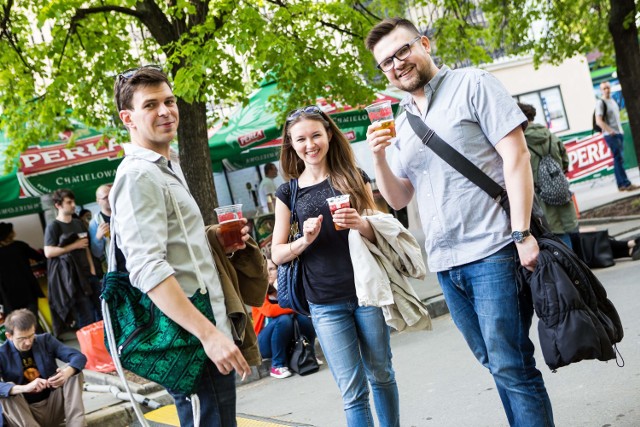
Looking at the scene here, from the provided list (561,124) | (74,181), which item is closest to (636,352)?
(74,181)

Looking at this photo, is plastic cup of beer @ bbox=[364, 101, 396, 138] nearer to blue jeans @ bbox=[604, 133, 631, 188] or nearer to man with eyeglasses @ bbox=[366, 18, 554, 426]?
man with eyeglasses @ bbox=[366, 18, 554, 426]

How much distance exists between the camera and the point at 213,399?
9.65ft

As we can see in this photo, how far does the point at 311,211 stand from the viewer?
4254mm

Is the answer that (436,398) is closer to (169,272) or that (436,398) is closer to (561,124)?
(169,272)

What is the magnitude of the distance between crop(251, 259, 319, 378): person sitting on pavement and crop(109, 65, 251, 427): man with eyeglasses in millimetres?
4790

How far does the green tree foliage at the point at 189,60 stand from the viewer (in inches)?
356

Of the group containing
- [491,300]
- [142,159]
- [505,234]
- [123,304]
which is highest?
[142,159]

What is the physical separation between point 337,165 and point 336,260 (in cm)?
54

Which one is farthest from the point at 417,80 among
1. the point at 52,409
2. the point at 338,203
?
the point at 52,409

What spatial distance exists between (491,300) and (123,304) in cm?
160

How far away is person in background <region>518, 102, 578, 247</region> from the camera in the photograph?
345 inches

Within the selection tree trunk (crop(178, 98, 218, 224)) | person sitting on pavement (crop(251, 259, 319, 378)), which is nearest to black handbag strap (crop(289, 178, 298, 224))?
person sitting on pavement (crop(251, 259, 319, 378))

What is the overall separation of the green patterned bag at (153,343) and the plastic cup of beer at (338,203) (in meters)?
1.33

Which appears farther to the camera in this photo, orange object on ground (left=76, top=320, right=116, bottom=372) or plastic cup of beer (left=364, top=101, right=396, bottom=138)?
orange object on ground (left=76, top=320, right=116, bottom=372)
